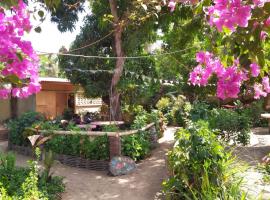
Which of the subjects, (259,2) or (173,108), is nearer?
(259,2)

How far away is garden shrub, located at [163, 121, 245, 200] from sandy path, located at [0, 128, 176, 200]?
0.78 meters

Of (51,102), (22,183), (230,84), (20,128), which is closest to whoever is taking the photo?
(230,84)

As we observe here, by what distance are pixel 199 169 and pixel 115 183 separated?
99.7 inches

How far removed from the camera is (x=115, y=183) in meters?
7.21

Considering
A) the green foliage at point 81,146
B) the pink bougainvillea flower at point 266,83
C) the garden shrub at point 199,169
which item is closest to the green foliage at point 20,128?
the green foliage at point 81,146

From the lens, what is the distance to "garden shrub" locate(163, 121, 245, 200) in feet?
15.9

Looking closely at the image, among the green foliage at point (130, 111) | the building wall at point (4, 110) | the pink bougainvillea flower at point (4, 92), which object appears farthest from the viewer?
the building wall at point (4, 110)

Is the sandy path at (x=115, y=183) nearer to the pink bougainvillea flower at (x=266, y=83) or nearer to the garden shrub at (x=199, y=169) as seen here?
the garden shrub at (x=199, y=169)

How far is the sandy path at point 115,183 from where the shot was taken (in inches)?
250

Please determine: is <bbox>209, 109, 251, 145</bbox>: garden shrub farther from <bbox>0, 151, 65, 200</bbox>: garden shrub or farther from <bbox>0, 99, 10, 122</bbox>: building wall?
<bbox>0, 99, 10, 122</bbox>: building wall

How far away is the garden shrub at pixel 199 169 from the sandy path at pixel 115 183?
78cm

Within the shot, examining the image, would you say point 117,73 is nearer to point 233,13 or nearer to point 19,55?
point 19,55

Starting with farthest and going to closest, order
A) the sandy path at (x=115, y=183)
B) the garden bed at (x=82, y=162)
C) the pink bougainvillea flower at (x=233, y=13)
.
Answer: the garden bed at (x=82, y=162) < the sandy path at (x=115, y=183) < the pink bougainvillea flower at (x=233, y=13)

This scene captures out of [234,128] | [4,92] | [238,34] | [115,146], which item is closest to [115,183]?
[115,146]
